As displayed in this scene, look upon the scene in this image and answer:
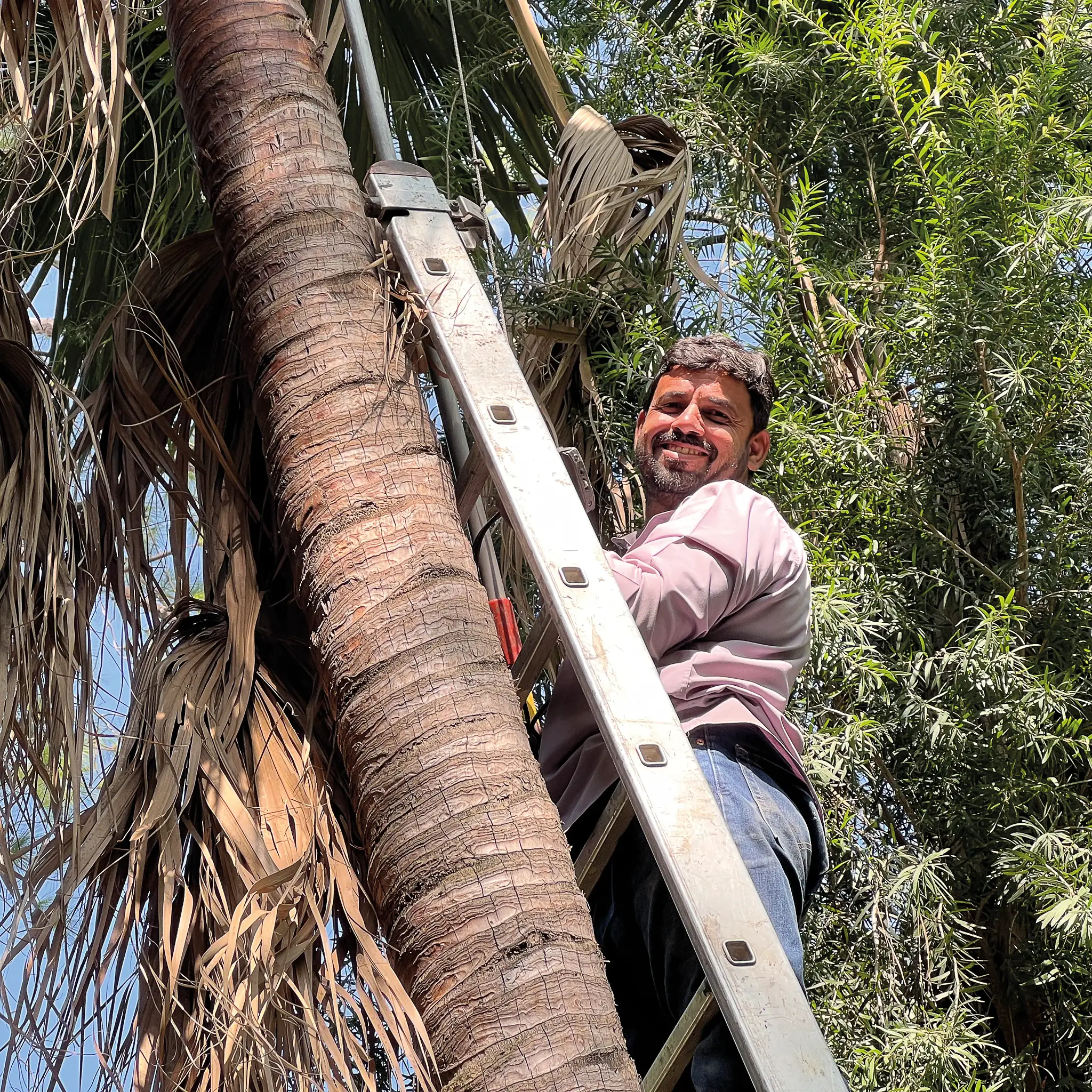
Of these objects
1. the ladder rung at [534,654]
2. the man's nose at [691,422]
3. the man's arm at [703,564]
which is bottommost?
the ladder rung at [534,654]

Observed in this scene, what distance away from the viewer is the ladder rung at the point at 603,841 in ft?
6.70

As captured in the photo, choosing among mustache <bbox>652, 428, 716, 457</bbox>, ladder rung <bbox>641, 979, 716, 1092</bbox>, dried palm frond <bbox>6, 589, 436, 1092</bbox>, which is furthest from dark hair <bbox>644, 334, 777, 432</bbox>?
ladder rung <bbox>641, 979, 716, 1092</bbox>

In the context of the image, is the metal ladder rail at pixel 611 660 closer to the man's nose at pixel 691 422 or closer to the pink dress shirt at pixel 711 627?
the pink dress shirt at pixel 711 627

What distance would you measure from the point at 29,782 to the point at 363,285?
2.80 ft

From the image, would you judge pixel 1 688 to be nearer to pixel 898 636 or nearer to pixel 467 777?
pixel 467 777

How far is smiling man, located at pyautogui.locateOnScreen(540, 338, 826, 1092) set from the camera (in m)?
2.27

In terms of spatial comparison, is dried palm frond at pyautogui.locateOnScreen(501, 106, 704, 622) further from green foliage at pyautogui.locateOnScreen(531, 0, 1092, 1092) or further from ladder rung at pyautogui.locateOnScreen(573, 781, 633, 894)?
ladder rung at pyautogui.locateOnScreen(573, 781, 633, 894)

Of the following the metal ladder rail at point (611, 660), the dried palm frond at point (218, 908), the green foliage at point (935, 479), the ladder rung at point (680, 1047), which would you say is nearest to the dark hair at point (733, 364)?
the green foliage at point (935, 479)

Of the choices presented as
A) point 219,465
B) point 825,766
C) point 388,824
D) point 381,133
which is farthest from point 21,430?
point 825,766

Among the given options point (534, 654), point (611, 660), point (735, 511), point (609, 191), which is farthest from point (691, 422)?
point (611, 660)

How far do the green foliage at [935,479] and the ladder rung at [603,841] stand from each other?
118 centimetres

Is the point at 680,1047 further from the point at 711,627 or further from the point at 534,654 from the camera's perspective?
the point at 711,627

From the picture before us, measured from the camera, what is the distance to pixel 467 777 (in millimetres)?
1830

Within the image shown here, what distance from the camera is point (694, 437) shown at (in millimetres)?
2996
